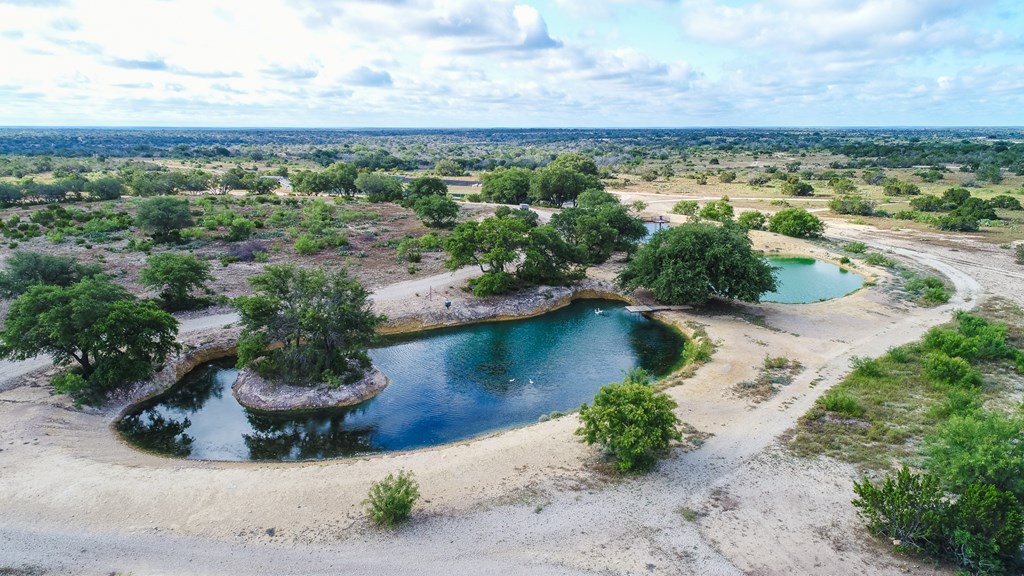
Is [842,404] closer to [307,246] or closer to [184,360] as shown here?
[184,360]

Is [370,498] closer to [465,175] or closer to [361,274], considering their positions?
[361,274]

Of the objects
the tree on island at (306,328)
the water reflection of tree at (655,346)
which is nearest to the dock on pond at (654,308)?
the water reflection of tree at (655,346)

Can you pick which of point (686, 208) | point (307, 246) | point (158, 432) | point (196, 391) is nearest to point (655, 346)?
point (196, 391)

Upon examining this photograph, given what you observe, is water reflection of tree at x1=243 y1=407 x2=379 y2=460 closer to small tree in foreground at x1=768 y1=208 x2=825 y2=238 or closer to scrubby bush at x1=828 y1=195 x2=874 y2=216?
small tree in foreground at x1=768 y1=208 x2=825 y2=238

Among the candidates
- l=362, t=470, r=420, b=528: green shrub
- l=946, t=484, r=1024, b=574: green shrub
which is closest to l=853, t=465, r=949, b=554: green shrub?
l=946, t=484, r=1024, b=574: green shrub

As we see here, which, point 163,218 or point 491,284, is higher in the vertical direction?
point 163,218

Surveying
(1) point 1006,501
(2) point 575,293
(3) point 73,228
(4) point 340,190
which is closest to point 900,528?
(1) point 1006,501

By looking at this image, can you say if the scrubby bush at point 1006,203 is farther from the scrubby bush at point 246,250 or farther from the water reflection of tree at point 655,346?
the scrubby bush at point 246,250
